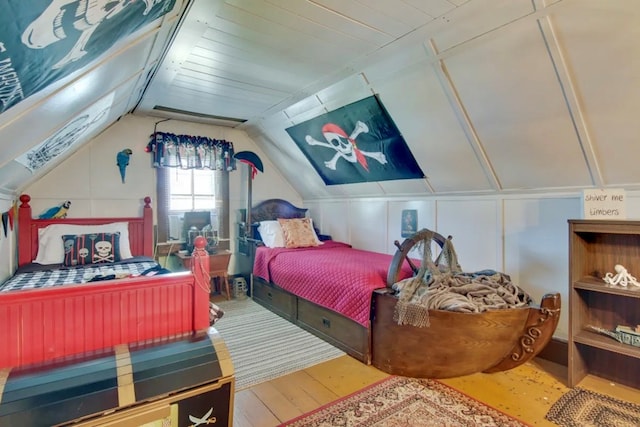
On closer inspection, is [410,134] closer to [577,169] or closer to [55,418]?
A: [577,169]

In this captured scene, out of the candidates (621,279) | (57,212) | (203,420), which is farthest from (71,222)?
(621,279)

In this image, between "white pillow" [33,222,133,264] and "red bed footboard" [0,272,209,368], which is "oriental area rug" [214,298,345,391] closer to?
"red bed footboard" [0,272,209,368]

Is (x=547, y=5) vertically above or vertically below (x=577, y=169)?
above

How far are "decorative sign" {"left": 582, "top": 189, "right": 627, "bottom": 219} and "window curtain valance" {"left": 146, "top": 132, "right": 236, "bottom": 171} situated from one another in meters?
3.75

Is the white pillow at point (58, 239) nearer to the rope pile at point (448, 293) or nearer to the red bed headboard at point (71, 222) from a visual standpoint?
the red bed headboard at point (71, 222)

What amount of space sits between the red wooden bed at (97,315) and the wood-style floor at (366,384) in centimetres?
62

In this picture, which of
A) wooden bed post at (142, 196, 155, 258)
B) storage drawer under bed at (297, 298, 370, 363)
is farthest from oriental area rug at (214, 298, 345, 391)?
wooden bed post at (142, 196, 155, 258)

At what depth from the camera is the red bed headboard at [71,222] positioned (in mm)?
3239

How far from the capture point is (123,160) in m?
3.86

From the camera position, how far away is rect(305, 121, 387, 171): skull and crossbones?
A: 3.29 m

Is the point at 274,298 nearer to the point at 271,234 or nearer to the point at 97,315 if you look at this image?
the point at 271,234

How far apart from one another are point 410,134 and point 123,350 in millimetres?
2512

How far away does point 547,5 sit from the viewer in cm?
166

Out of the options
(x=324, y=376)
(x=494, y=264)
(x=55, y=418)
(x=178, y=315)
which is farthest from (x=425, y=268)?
(x=55, y=418)
